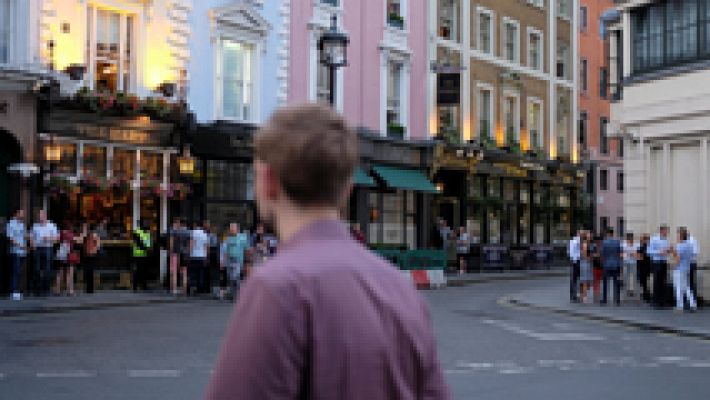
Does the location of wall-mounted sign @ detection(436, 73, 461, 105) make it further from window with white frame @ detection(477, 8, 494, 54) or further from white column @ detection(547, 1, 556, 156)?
white column @ detection(547, 1, 556, 156)

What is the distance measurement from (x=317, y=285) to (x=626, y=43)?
73.9ft

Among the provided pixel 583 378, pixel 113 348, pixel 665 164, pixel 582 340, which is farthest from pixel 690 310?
pixel 113 348

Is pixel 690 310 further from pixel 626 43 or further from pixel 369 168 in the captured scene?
pixel 369 168

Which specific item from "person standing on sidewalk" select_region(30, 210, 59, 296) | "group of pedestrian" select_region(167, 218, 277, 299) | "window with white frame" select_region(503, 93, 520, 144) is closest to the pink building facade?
"window with white frame" select_region(503, 93, 520, 144)

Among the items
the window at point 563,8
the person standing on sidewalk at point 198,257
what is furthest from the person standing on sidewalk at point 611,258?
the window at point 563,8

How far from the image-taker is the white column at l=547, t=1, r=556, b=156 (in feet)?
139

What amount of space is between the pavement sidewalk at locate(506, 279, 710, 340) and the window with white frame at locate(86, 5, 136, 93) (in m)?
11.1

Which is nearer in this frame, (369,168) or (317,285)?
(317,285)

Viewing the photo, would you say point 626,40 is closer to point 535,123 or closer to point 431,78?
point 431,78

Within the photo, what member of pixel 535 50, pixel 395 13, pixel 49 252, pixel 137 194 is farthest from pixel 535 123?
pixel 49 252

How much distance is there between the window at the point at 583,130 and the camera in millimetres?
48125

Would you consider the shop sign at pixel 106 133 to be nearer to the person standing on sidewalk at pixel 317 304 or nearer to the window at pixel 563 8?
the person standing on sidewalk at pixel 317 304

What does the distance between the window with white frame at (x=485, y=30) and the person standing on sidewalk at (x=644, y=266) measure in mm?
17178

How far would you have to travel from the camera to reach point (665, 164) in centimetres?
2191
